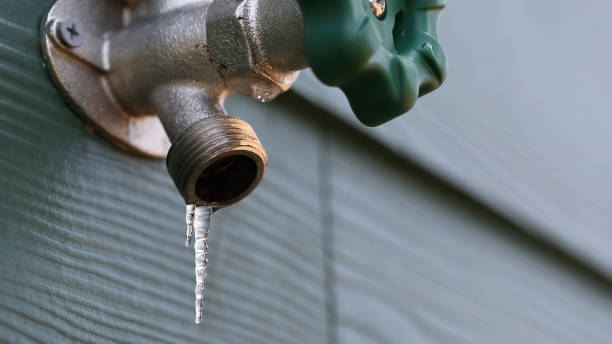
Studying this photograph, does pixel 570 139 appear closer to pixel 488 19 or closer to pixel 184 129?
pixel 488 19

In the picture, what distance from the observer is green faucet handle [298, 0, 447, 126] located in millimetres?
472

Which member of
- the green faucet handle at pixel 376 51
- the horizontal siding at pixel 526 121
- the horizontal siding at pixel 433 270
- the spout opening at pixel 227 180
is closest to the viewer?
the green faucet handle at pixel 376 51

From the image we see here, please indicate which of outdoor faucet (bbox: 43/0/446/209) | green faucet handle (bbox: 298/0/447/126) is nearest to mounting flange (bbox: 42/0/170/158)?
outdoor faucet (bbox: 43/0/446/209)

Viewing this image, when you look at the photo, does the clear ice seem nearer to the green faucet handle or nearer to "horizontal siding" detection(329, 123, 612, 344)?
the green faucet handle

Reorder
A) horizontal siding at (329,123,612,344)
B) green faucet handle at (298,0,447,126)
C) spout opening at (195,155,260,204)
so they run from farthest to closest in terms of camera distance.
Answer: horizontal siding at (329,123,612,344)
spout opening at (195,155,260,204)
green faucet handle at (298,0,447,126)

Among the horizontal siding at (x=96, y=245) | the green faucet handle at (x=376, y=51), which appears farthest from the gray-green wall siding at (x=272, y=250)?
the green faucet handle at (x=376, y=51)

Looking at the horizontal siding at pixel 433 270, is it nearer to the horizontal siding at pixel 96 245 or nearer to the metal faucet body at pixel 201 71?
the horizontal siding at pixel 96 245

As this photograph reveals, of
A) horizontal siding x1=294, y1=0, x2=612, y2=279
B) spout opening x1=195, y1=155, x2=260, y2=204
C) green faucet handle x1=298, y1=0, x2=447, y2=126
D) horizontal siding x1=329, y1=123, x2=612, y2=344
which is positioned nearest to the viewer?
green faucet handle x1=298, y1=0, x2=447, y2=126

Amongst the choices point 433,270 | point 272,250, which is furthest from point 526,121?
point 272,250

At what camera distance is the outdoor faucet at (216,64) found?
0.49 metres

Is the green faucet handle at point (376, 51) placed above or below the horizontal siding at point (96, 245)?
above

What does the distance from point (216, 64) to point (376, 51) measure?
172 mm

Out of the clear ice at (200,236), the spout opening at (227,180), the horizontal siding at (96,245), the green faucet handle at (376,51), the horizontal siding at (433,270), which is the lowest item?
the horizontal siding at (433,270)

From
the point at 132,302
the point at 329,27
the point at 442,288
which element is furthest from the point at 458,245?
the point at 329,27
